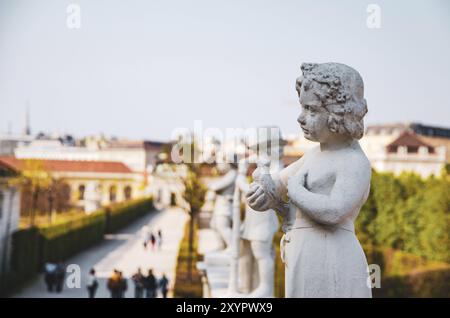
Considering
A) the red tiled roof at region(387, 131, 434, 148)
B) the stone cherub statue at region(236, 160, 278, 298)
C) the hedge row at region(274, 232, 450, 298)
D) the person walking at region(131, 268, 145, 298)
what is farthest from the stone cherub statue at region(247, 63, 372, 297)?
the red tiled roof at region(387, 131, 434, 148)

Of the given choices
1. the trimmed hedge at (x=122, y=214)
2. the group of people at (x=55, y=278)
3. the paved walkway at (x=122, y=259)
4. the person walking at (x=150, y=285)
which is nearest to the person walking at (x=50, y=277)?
the group of people at (x=55, y=278)

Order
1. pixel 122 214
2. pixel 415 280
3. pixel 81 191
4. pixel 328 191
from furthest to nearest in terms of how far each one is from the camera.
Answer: pixel 81 191
pixel 122 214
pixel 415 280
pixel 328 191

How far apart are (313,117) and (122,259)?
66.2 ft

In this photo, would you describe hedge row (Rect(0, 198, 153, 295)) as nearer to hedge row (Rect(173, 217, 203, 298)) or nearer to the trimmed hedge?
the trimmed hedge

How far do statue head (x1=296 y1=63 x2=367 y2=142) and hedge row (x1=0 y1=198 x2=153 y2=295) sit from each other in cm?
1567

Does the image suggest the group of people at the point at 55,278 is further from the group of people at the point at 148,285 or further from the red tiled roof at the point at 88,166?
the red tiled roof at the point at 88,166

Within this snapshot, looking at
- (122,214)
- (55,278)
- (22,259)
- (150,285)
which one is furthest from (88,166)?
(150,285)

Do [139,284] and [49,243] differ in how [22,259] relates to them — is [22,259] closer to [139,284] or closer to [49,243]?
[49,243]

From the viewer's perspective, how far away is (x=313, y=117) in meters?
3.16

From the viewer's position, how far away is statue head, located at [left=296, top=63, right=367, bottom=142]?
3.05 m
